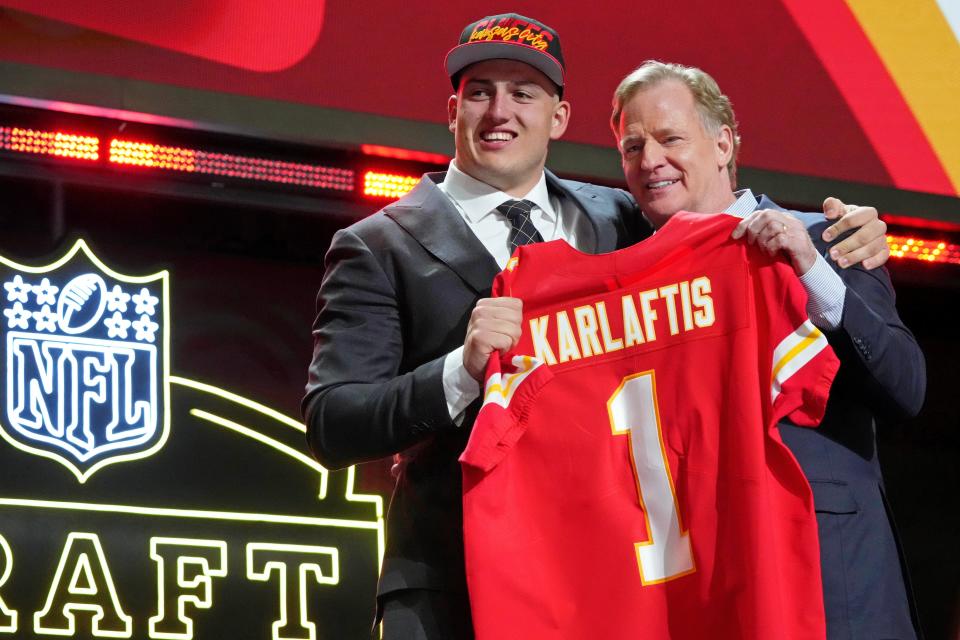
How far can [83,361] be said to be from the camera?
3.96 m

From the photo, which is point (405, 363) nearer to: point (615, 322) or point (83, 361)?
point (615, 322)

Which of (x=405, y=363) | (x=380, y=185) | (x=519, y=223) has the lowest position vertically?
(x=405, y=363)

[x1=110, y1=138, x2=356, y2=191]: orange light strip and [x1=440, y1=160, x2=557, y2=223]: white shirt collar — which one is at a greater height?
[x1=110, y1=138, x2=356, y2=191]: orange light strip

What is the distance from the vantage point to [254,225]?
407 cm

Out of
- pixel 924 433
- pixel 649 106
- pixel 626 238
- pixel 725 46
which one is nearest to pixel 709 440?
pixel 626 238

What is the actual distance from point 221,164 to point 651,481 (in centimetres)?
203

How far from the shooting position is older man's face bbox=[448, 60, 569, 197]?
93.9 inches

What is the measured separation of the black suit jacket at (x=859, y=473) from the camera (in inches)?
83.5

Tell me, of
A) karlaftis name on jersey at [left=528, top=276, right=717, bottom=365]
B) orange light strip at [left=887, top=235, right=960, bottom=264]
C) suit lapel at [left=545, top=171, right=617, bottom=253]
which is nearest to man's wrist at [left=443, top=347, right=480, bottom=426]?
karlaftis name on jersey at [left=528, top=276, right=717, bottom=365]

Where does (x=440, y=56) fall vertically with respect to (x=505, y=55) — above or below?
above

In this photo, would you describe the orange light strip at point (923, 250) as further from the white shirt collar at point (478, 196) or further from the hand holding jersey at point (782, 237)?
the hand holding jersey at point (782, 237)

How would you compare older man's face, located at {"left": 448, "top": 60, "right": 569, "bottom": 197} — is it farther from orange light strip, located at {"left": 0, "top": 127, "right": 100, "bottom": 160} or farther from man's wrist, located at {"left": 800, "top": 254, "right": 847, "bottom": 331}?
orange light strip, located at {"left": 0, "top": 127, "right": 100, "bottom": 160}

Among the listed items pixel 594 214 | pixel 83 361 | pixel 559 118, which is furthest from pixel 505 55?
pixel 83 361

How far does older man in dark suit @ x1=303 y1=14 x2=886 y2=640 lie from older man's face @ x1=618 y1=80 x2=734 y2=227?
8 cm
